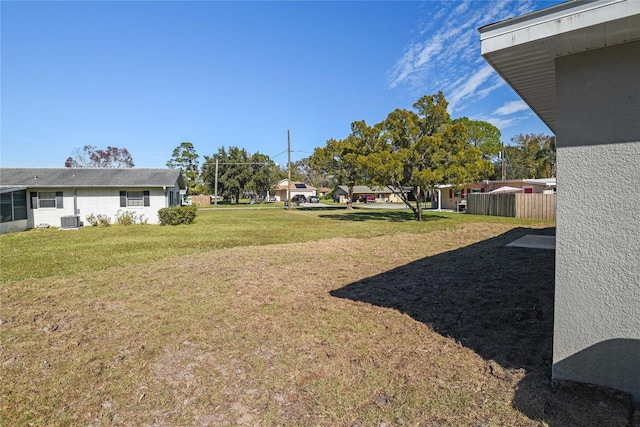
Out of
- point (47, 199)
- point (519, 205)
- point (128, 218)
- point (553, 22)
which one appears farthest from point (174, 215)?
point (519, 205)

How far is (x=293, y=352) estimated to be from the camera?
141 inches

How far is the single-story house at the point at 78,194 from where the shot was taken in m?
19.0

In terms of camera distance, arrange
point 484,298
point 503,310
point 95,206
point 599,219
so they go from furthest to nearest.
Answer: point 95,206 → point 484,298 → point 503,310 → point 599,219

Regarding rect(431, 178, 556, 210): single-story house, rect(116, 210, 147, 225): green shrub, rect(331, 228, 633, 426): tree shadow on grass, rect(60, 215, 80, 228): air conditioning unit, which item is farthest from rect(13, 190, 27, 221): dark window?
rect(431, 178, 556, 210): single-story house

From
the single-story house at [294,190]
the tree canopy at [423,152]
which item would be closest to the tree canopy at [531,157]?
the tree canopy at [423,152]

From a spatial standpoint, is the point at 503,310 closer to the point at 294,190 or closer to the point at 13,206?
the point at 13,206

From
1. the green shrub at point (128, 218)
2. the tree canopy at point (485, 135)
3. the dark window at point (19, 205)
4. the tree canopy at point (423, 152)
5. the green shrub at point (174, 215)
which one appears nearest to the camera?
the dark window at point (19, 205)

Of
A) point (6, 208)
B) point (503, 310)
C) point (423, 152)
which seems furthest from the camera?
point (423, 152)

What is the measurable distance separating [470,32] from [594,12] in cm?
687

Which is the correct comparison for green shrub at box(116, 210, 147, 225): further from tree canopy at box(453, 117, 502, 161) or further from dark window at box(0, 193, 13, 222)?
tree canopy at box(453, 117, 502, 161)

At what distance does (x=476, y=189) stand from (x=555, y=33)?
1425 inches

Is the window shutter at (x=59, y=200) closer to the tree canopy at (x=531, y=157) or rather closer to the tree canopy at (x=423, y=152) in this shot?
the tree canopy at (x=423, y=152)

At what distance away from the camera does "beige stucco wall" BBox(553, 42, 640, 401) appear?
7.61ft

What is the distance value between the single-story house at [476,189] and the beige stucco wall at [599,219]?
96.0 feet
